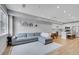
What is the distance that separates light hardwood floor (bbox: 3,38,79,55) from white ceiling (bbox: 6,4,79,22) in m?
0.80

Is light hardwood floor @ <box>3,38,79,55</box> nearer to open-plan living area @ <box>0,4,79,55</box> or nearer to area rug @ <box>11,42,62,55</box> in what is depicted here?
open-plan living area @ <box>0,4,79,55</box>

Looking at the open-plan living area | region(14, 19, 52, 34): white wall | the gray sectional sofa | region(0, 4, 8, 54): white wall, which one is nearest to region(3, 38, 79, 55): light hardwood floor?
the open-plan living area

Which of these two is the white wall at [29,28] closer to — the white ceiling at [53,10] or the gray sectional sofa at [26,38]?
the gray sectional sofa at [26,38]

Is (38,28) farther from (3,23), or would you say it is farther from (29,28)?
(3,23)

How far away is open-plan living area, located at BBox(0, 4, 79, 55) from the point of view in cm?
201

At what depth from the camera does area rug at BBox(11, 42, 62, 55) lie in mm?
2004

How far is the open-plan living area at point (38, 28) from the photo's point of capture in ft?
6.58

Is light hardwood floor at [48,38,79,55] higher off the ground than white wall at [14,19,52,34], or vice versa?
white wall at [14,19,52,34]

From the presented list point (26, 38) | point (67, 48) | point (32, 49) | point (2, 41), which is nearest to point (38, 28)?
point (26, 38)

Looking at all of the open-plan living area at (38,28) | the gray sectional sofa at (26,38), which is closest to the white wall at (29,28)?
the open-plan living area at (38,28)

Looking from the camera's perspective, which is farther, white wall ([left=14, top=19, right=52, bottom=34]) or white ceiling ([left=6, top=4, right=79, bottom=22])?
white wall ([left=14, top=19, right=52, bottom=34])

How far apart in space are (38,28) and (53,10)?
0.80m
